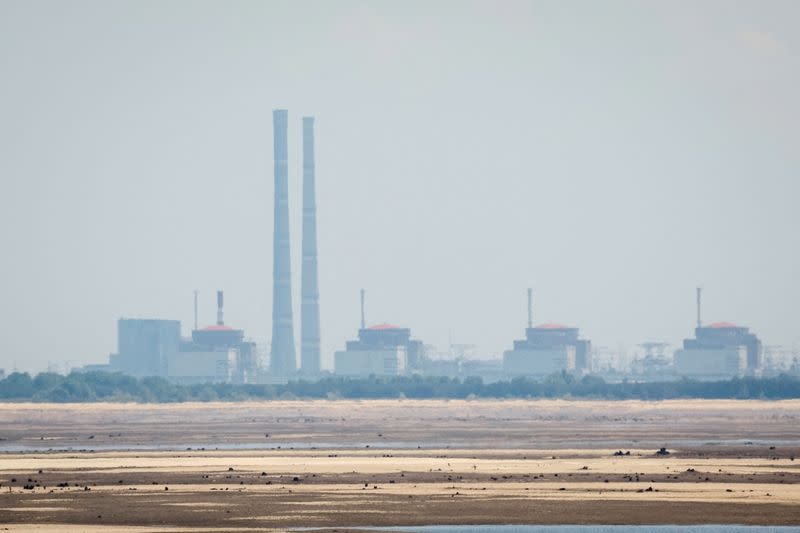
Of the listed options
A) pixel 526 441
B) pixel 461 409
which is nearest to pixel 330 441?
pixel 526 441

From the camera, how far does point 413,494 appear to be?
197 ft

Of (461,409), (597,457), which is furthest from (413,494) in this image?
(461,409)

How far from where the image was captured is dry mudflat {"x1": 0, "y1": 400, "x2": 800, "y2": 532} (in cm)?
5328

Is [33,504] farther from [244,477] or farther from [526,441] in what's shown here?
[526,441]

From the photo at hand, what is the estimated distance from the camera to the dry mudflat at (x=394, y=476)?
5328 cm

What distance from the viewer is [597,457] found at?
263 feet

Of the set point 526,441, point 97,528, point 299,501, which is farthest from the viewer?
point 526,441

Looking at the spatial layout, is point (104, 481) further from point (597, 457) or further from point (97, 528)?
point (597, 457)

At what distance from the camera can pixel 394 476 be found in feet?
225

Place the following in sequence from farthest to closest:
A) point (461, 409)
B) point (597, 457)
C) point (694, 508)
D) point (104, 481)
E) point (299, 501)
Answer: point (461, 409)
point (597, 457)
point (104, 481)
point (299, 501)
point (694, 508)

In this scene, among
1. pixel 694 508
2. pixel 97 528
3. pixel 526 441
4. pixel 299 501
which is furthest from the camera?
pixel 526 441

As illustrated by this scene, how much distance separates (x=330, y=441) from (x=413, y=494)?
43.8 metres

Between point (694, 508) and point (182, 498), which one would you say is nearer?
point (694, 508)

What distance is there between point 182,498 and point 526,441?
4260cm
